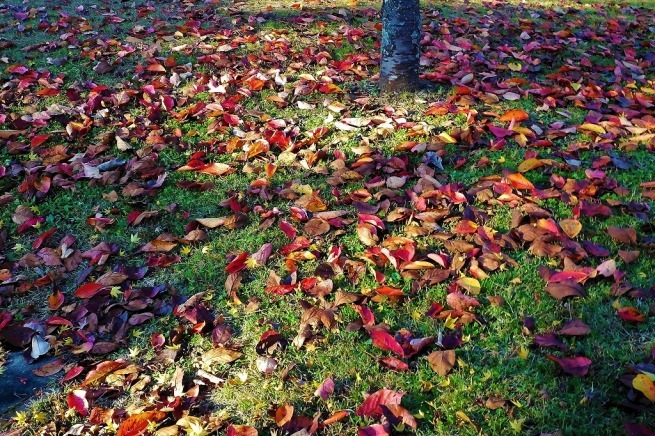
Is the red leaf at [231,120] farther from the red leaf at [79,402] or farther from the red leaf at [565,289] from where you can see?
the red leaf at [565,289]

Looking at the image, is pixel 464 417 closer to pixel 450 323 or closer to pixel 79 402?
pixel 450 323

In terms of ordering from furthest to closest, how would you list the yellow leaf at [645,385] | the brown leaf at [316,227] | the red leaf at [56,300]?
1. the brown leaf at [316,227]
2. the red leaf at [56,300]
3. the yellow leaf at [645,385]

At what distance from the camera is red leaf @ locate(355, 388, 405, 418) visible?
92.7 inches

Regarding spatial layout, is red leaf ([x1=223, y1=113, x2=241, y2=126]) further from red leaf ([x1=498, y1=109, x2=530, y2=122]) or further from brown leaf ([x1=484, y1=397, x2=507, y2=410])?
brown leaf ([x1=484, y1=397, x2=507, y2=410])

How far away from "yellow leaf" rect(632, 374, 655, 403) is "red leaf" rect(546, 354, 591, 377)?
0.18m

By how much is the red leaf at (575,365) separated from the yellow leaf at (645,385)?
182mm

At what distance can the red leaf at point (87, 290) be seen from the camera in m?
3.09

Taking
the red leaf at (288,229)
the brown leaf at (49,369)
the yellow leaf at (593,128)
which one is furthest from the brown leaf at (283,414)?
the yellow leaf at (593,128)

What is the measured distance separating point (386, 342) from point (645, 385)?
3.42 ft

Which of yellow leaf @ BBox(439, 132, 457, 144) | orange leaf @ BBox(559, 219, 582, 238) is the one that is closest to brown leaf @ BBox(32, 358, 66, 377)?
orange leaf @ BBox(559, 219, 582, 238)

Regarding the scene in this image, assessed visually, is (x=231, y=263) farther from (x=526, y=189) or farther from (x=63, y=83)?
(x=63, y=83)

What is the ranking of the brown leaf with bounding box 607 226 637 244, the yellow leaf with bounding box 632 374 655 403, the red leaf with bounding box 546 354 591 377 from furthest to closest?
the brown leaf with bounding box 607 226 637 244, the red leaf with bounding box 546 354 591 377, the yellow leaf with bounding box 632 374 655 403

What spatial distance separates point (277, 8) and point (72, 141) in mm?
3766

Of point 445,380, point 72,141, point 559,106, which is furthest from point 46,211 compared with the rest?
point 559,106
